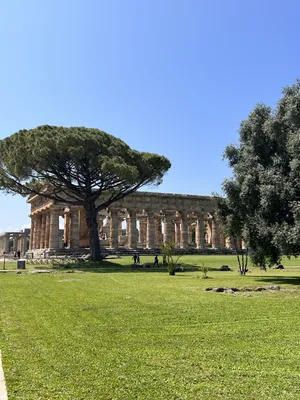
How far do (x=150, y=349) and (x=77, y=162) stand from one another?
28.8 m

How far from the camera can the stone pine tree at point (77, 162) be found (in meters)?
32.8

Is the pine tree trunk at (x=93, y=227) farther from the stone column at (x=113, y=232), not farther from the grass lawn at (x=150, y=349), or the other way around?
the grass lawn at (x=150, y=349)

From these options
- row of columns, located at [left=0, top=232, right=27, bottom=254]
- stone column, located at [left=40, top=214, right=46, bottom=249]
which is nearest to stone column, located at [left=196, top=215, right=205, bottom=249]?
stone column, located at [left=40, top=214, right=46, bottom=249]

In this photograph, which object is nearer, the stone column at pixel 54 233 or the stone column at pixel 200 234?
the stone column at pixel 54 233

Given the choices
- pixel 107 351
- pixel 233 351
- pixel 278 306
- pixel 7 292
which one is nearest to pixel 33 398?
pixel 107 351

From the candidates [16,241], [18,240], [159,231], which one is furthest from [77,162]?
[18,240]

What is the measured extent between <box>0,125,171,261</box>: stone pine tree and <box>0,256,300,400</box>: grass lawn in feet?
74.5

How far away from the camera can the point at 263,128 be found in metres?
20.7

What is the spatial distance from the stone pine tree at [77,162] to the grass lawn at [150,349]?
22710 mm

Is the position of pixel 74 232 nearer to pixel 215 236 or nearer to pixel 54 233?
pixel 54 233

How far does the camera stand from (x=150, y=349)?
6.54 metres

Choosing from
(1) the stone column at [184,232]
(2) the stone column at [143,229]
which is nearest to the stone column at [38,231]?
(2) the stone column at [143,229]

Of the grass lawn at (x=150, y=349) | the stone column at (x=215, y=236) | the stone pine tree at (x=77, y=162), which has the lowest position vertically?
the grass lawn at (x=150, y=349)

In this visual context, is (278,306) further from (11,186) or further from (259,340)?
(11,186)
